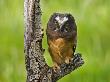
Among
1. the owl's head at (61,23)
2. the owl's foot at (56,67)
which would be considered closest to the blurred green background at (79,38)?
the owl's foot at (56,67)

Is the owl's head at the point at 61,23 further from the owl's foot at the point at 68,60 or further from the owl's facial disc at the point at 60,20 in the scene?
the owl's foot at the point at 68,60

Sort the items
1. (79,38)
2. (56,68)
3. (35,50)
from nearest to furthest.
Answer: (35,50) → (56,68) → (79,38)

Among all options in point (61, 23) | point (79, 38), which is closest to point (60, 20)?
point (61, 23)

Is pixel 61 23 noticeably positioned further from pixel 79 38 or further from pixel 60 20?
pixel 79 38

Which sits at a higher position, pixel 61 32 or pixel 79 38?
pixel 61 32

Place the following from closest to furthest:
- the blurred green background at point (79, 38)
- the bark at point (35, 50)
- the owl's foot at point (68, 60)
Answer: the bark at point (35, 50), the owl's foot at point (68, 60), the blurred green background at point (79, 38)

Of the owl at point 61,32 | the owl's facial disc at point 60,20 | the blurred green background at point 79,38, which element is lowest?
the blurred green background at point 79,38
